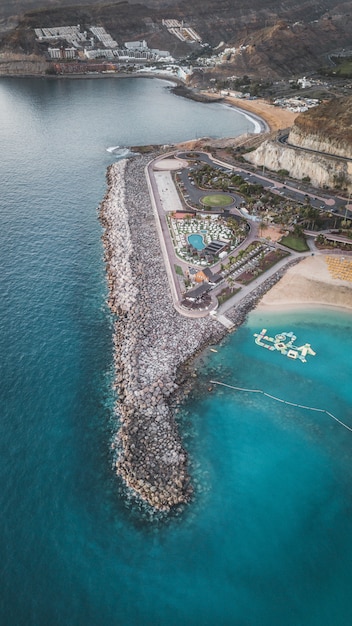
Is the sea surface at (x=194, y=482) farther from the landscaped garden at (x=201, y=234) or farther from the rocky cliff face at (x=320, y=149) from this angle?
the rocky cliff face at (x=320, y=149)

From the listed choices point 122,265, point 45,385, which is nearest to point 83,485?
point 45,385

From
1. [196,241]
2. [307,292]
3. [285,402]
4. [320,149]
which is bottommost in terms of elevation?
[285,402]

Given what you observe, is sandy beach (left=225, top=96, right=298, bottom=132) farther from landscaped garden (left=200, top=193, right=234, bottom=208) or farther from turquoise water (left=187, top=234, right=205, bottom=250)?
turquoise water (left=187, top=234, right=205, bottom=250)

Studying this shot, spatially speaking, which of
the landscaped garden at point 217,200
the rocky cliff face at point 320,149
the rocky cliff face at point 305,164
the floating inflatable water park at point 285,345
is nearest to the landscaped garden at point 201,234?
the landscaped garden at point 217,200

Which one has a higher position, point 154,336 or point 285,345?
point 154,336

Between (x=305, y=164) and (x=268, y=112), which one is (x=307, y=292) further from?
(x=268, y=112)

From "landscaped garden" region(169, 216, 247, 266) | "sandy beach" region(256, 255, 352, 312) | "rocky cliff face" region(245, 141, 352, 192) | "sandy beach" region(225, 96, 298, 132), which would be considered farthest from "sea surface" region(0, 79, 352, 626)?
"sandy beach" region(225, 96, 298, 132)

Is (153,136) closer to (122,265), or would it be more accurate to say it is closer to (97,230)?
(97,230)

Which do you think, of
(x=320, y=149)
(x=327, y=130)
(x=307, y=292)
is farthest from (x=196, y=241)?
(x=327, y=130)
